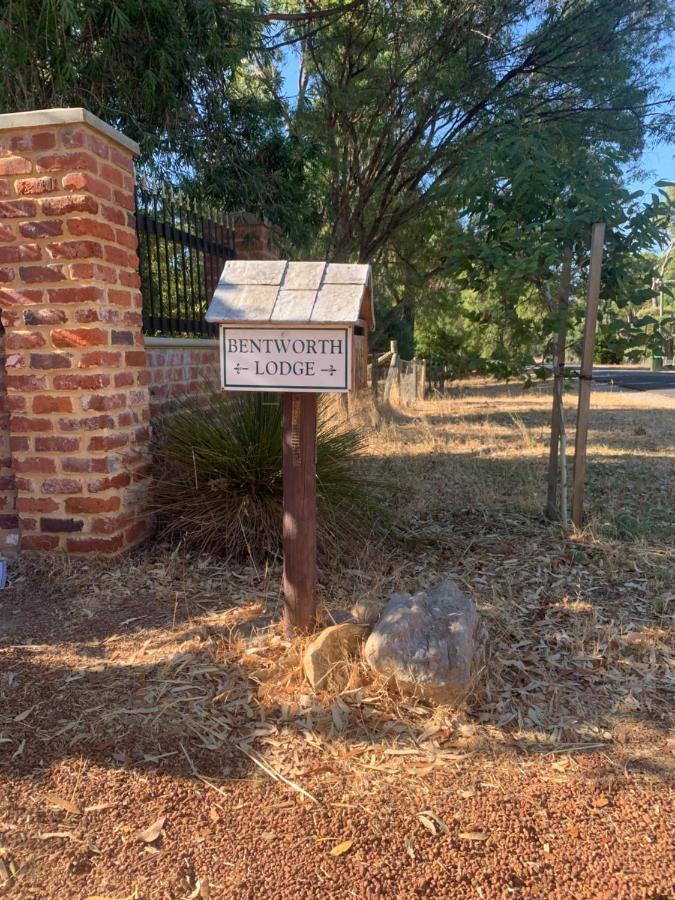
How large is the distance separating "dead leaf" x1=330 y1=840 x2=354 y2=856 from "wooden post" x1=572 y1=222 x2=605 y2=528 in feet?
9.85

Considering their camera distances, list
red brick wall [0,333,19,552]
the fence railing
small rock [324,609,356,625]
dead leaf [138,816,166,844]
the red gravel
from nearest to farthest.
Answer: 1. the red gravel
2. dead leaf [138,816,166,844]
3. small rock [324,609,356,625]
4. red brick wall [0,333,19,552]
5. the fence railing

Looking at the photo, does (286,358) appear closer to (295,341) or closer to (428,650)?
(295,341)

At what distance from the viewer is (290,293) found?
2.48 meters

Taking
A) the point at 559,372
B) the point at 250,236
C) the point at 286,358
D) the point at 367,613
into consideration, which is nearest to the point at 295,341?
the point at 286,358

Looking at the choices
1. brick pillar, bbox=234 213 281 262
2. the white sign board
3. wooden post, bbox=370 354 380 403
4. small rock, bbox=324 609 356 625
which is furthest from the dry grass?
wooden post, bbox=370 354 380 403

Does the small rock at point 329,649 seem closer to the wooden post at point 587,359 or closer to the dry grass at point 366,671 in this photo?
the dry grass at point 366,671

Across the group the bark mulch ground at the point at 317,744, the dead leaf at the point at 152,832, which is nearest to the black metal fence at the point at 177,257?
the bark mulch ground at the point at 317,744

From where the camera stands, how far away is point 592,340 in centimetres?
412

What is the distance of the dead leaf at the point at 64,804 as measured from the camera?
1848mm

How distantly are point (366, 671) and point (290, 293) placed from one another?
1.44 metres

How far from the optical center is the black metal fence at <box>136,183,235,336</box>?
4.52 metres

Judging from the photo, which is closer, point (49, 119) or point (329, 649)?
point (329, 649)

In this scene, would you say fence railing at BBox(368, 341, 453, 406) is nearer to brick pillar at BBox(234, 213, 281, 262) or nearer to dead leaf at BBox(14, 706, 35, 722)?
brick pillar at BBox(234, 213, 281, 262)

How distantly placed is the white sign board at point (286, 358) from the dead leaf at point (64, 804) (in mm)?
1441
